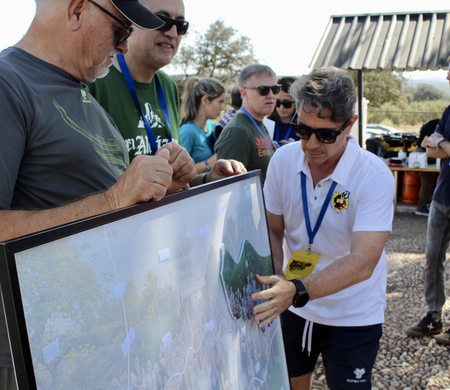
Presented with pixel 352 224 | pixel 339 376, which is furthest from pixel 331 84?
pixel 339 376

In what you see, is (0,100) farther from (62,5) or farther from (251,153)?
(251,153)

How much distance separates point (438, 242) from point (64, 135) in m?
3.71

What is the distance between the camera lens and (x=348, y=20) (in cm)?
1105

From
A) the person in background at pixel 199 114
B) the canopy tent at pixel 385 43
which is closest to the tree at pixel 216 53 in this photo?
Answer: the canopy tent at pixel 385 43

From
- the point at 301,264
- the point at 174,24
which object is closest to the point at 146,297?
the point at 301,264

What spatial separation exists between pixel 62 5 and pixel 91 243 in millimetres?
857

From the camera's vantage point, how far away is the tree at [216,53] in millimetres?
36031

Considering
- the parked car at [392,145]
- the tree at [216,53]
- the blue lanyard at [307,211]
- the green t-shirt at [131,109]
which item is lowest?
the parked car at [392,145]

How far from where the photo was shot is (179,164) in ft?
5.34

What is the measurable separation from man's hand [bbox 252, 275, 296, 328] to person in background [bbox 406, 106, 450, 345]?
284 centimetres

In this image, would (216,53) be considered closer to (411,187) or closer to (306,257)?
(411,187)

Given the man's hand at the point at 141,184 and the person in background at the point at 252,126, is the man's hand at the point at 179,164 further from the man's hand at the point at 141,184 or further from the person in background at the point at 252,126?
the person in background at the point at 252,126

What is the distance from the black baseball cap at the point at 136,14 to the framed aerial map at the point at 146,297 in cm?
55

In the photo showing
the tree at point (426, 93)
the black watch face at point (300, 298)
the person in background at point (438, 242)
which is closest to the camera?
the black watch face at point (300, 298)
